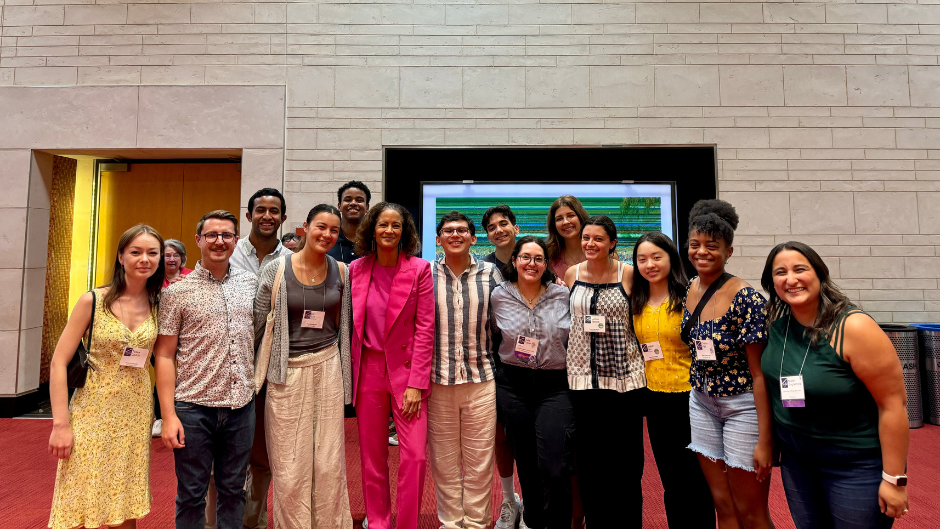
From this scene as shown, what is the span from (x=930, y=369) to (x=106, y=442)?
6574mm

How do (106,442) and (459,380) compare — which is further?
(459,380)

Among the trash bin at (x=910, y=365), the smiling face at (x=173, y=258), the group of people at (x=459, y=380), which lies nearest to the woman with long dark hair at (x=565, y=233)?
the group of people at (x=459, y=380)

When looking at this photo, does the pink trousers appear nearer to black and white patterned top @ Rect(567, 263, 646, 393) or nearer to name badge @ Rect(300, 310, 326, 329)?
name badge @ Rect(300, 310, 326, 329)

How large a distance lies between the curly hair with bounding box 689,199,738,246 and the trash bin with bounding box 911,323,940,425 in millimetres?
4006

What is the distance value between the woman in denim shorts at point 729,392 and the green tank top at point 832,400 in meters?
0.19

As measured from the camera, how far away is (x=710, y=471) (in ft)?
6.73

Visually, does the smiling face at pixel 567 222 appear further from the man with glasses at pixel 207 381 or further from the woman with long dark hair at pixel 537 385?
the man with glasses at pixel 207 381

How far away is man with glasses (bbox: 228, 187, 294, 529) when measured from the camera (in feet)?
8.41

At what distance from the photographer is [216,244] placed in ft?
7.14

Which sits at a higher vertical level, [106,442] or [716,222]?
[716,222]

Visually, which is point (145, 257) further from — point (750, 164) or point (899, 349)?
point (899, 349)

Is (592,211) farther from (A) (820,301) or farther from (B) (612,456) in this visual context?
(A) (820,301)

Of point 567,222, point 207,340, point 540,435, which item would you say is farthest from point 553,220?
point 207,340

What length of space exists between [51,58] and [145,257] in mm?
4977
